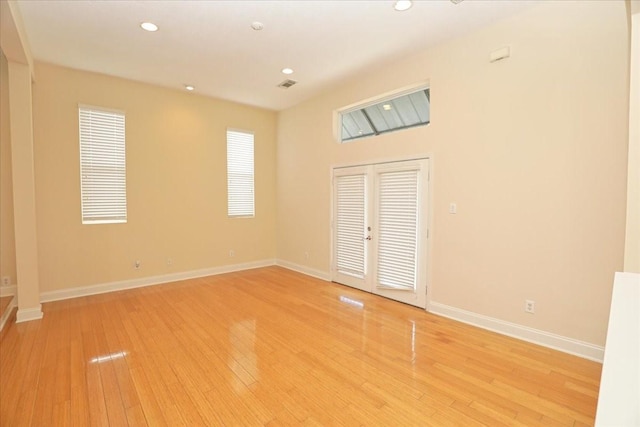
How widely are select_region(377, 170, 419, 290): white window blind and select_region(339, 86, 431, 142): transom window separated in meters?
0.74

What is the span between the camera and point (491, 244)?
11.0 ft

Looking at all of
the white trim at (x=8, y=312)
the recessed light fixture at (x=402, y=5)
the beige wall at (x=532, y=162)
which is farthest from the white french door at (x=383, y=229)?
the white trim at (x=8, y=312)

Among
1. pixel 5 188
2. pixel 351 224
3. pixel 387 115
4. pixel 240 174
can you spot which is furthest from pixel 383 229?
pixel 5 188

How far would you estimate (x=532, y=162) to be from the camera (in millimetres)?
3031

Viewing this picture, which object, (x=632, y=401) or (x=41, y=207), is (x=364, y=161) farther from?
(x=41, y=207)

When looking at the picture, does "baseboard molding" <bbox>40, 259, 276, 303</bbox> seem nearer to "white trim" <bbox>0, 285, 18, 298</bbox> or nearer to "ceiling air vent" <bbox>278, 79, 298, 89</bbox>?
"white trim" <bbox>0, 285, 18, 298</bbox>

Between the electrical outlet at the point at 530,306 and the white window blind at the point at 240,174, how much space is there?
4.97m

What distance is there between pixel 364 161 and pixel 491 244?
2174 millimetres

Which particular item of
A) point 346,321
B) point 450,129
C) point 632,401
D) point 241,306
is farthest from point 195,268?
point 632,401

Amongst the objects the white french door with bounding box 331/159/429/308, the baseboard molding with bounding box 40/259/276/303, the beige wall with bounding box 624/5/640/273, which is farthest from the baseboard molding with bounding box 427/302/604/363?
the baseboard molding with bounding box 40/259/276/303

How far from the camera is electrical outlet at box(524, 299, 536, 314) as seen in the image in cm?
305

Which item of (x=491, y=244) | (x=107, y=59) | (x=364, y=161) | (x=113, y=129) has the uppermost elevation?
(x=107, y=59)

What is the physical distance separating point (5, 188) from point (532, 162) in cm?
647

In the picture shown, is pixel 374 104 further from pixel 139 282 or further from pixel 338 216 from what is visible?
pixel 139 282
